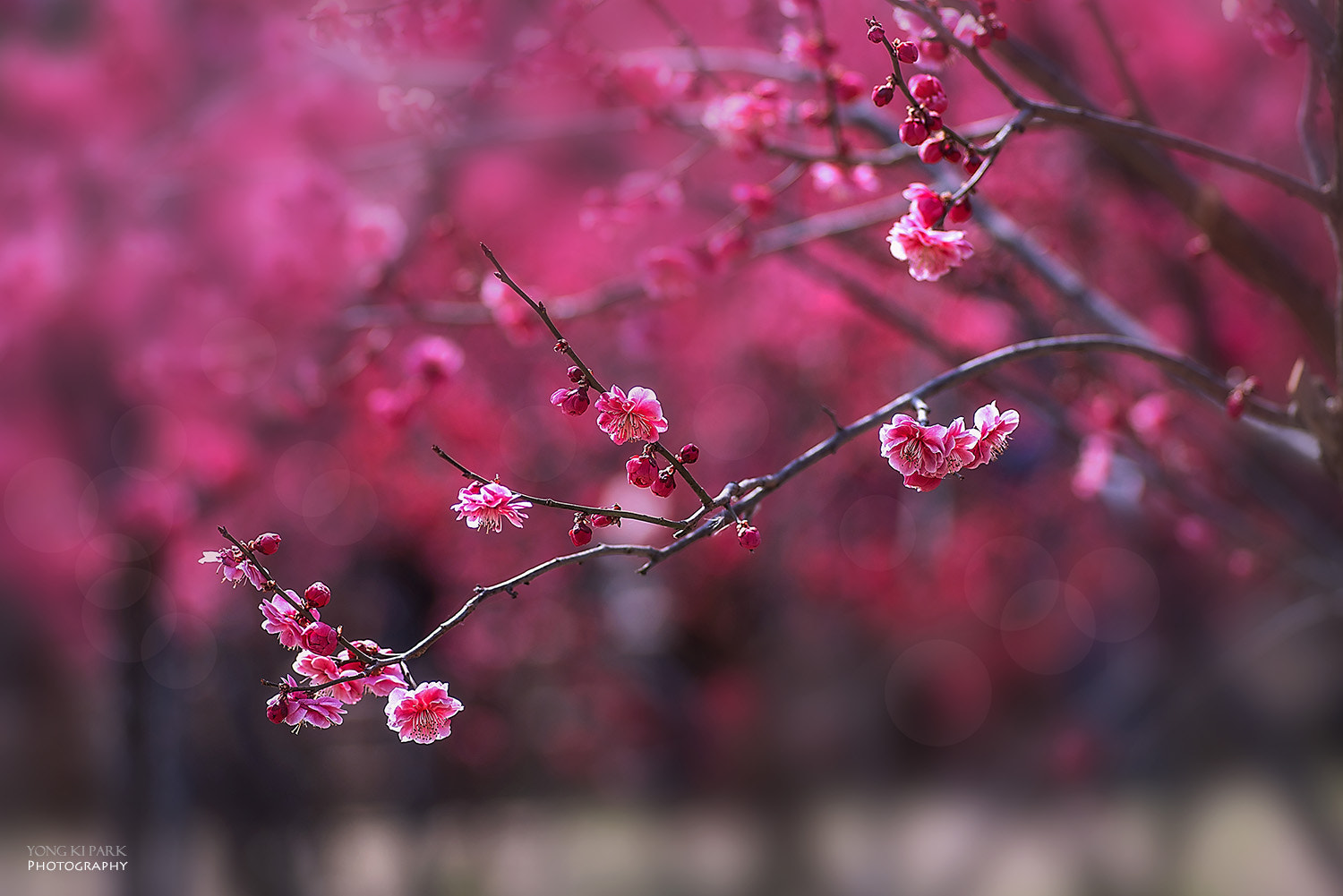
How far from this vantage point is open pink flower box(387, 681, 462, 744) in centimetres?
155

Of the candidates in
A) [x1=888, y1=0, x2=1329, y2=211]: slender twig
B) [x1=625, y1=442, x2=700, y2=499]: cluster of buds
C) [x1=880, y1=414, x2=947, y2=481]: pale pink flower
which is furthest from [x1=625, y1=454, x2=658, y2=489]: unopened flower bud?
[x1=888, y1=0, x2=1329, y2=211]: slender twig

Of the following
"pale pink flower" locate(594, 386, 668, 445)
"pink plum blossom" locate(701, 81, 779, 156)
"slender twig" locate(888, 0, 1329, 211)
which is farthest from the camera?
"pink plum blossom" locate(701, 81, 779, 156)

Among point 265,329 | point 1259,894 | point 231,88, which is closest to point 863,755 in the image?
point 1259,894

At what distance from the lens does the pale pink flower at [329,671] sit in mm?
1573

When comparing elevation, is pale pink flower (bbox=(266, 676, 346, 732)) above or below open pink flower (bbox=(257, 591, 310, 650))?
below

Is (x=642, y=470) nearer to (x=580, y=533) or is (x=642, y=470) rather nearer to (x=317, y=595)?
(x=580, y=533)

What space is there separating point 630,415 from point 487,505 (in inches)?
10.1

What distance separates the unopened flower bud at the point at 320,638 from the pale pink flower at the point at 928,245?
101cm

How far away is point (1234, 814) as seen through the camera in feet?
28.9

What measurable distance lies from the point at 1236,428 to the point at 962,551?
627 centimetres

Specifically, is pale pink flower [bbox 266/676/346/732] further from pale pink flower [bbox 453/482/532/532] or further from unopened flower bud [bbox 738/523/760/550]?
unopened flower bud [bbox 738/523/760/550]

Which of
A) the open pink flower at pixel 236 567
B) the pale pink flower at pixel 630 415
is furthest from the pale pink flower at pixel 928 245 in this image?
the open pink flower at pixel 236 567

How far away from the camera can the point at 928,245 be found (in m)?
1.57

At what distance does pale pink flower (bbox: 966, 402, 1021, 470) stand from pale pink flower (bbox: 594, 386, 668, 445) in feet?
1.57
